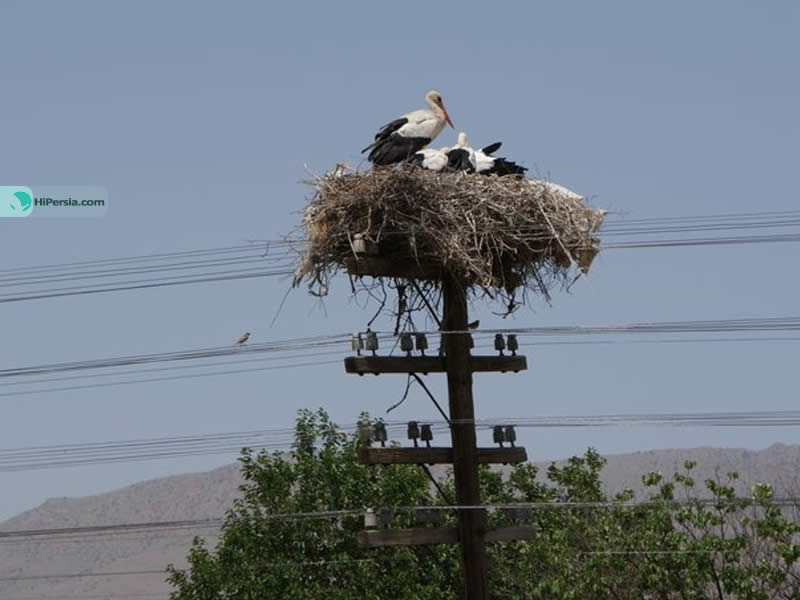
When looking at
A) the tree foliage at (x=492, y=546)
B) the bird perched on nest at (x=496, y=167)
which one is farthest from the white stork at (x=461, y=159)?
the tree foliage at (x=492, y=546)

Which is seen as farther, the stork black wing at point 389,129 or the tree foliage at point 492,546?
the tree foliage at point 492,546

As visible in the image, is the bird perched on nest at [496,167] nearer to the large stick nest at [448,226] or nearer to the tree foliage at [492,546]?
the large stick nest at [448,226]

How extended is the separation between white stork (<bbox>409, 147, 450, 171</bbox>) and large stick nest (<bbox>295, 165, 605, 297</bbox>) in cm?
30

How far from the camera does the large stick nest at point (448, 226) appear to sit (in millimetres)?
17516

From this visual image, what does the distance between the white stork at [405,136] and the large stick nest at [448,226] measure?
21.7 inches

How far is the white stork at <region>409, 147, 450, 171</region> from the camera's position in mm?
18344

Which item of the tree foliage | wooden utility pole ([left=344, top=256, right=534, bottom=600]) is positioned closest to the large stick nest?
wooden utility pole ([left=344, top=256, right=534, bottom=600])

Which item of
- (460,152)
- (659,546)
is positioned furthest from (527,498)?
(460,152)

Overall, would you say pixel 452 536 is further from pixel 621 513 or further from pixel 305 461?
pixel 305 461

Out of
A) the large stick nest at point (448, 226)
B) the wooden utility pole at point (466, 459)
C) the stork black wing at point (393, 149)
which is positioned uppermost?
the stork black wing at point (393, 149)

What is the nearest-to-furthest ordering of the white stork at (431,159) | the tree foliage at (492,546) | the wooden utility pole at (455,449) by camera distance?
the wooden utility pole at (455,449), the white stork at (431,159), the tree foliage at (492,546)

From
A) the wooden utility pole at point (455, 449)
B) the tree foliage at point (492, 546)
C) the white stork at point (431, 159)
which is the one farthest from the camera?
the tree foliage at point (492, 546)

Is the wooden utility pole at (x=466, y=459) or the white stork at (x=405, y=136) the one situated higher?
the white stork at (x=405, y=136)

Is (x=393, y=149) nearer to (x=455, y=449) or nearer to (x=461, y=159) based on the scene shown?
(x=461, y=159)
